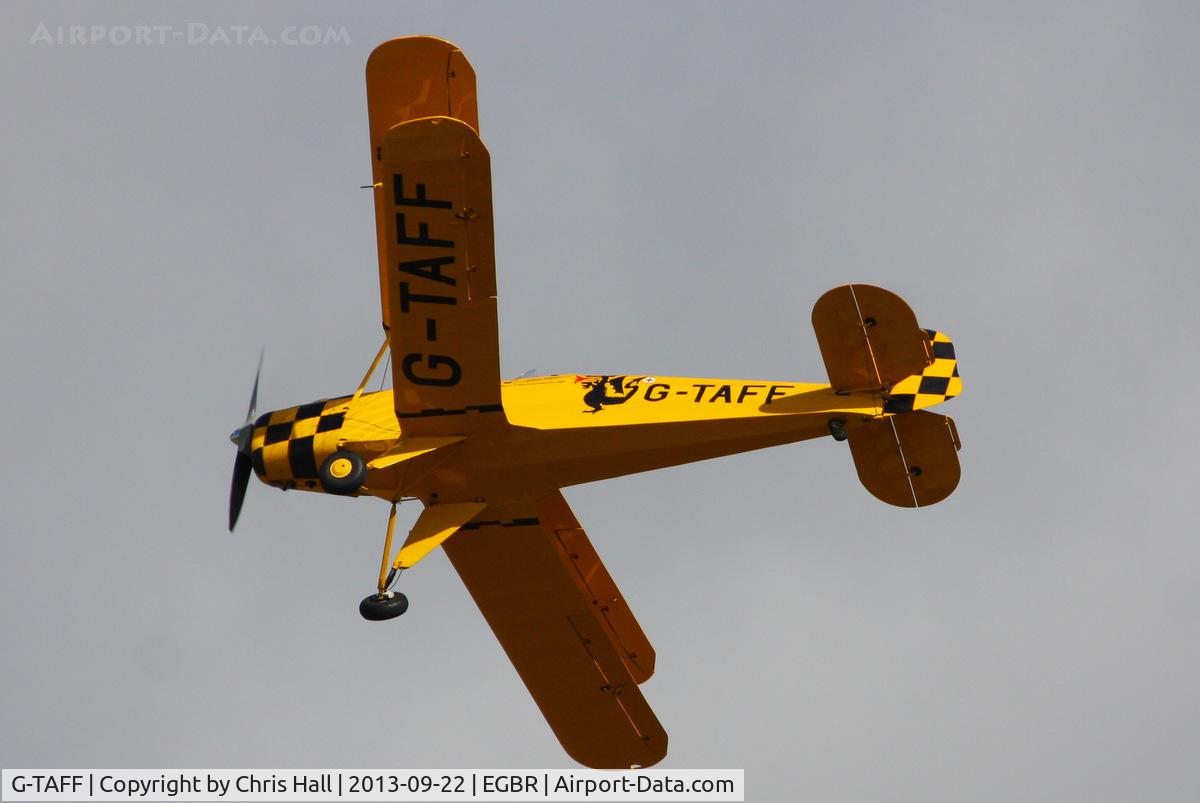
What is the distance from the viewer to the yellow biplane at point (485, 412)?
15.8 meters

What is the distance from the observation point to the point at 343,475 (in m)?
17.3

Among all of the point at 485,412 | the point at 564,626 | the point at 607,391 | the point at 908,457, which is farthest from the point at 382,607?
the point at 908,457

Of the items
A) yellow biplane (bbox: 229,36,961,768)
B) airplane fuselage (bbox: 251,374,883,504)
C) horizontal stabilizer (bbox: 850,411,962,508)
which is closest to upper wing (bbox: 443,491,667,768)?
yellow biplane (bbox: 229,36,961,768)

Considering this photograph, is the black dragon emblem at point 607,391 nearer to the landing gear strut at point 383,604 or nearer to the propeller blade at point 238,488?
the landing gear strut at point 383,604

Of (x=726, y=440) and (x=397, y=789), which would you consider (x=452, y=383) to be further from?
(x=397, y=789)

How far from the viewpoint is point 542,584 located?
774 inches

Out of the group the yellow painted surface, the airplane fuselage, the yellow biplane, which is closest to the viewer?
the yellow biplane

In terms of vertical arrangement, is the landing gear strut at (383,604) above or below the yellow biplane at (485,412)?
below

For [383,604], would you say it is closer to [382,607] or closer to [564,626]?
[382,607]

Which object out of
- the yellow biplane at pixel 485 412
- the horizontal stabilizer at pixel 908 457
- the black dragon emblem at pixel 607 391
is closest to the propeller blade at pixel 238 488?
the yellow biplane at pixel 485 412

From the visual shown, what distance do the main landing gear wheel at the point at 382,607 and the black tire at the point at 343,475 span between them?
1.12 metres

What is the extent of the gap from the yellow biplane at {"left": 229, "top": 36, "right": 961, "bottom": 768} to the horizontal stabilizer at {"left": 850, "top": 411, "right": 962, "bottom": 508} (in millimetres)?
19

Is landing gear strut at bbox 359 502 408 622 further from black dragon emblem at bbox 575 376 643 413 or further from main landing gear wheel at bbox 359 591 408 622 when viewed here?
black dragon emblem at bbox 575 376 643 413

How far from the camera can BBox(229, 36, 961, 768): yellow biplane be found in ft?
51.9
